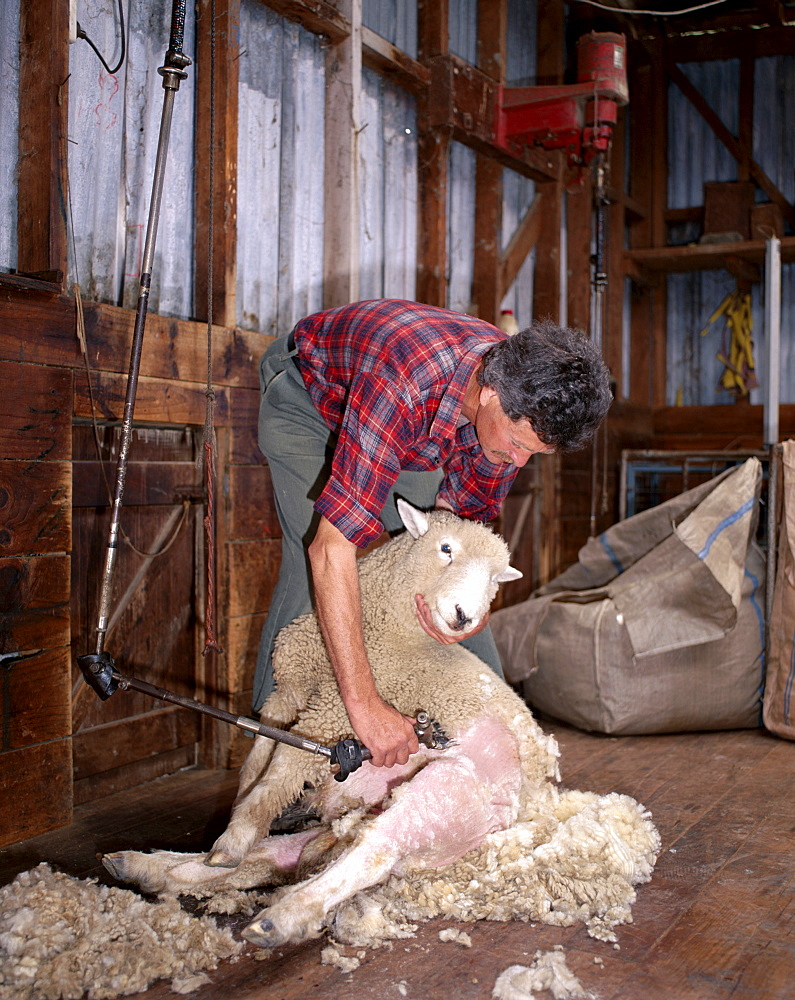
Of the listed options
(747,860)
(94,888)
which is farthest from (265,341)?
(747,860)

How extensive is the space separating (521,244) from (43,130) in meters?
2.95

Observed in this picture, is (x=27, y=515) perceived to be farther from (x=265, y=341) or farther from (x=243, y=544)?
(x=265, y=341)

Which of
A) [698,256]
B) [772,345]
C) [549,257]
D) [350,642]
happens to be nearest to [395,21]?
[549,257]

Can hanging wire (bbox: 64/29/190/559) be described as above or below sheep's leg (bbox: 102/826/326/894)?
above

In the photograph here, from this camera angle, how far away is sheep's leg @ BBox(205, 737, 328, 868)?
203cm

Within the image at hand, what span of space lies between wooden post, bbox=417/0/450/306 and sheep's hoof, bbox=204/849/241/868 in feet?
8.99

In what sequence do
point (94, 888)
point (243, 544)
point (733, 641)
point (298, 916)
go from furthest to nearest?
point (733, 641) → point (243, 544) → point (94, 888) → point (298, 916)

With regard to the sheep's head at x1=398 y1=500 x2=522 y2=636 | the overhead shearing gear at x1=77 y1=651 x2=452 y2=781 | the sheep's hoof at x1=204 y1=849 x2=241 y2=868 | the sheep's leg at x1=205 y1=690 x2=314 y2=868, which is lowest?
the sheep's hoof at x1=204 y1=849 x2=241 y2=868

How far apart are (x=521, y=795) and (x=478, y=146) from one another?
3.28 meters

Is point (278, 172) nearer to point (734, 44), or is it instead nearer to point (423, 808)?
point (423, 808)

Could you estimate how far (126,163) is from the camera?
286 cm

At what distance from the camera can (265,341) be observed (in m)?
3.18

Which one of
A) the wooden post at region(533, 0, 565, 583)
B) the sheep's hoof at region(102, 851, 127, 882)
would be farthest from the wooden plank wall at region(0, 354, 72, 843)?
the wooden post at region(533, 0, 565, 583)

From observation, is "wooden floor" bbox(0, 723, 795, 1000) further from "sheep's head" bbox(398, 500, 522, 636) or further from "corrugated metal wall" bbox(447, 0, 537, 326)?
"corrugated metal wall" bbox(447, 0, 537, 326)
